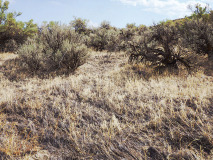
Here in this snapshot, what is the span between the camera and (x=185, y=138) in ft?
10.3

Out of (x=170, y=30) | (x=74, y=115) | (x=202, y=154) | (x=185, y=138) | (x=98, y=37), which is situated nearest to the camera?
(x=202, y=154)

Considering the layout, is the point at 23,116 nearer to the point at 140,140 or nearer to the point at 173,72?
the point at 140,140

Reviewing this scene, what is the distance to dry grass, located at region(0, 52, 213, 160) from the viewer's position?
2.97 m

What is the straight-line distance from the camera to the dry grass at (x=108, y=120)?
2969mm

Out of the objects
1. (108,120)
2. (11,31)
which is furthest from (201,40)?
(11,31)

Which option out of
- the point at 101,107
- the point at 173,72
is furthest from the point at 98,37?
the point at 101,107

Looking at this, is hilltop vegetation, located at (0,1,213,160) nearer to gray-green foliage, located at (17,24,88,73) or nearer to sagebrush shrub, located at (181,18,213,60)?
gray-green foliage, located at (17,24,88,73)

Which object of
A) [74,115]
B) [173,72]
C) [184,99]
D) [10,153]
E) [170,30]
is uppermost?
[170,30]

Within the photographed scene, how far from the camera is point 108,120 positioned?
3.92m

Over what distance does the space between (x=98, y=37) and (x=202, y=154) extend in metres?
13.1

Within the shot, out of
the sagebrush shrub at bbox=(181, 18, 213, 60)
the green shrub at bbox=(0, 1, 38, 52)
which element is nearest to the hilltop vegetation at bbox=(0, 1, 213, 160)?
the sagebrush shrub at bbox=(181, 18, 213, 60)

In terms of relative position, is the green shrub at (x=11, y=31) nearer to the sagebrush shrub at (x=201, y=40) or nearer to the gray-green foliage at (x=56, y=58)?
the gray-green foliage at (x=56, y=58)

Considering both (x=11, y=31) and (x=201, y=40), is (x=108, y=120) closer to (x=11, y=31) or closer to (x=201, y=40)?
(x=201, y=40)

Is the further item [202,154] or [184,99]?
[184,99]
